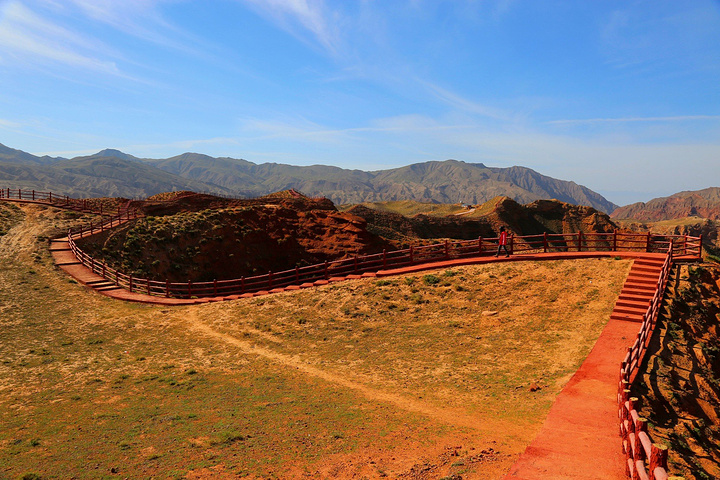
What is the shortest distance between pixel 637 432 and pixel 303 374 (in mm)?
9902

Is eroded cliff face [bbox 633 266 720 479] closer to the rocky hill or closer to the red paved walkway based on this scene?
the red paved walkway

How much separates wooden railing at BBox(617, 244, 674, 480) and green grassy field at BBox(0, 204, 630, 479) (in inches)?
73.6

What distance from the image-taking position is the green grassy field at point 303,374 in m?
8.90

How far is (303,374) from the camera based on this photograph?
14.3 meters

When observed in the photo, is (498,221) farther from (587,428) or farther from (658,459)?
(658,459)

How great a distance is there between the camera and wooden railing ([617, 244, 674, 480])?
19.2 ft

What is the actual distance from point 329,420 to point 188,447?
3338mm

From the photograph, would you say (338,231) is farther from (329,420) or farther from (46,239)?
(329,420)

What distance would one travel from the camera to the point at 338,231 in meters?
42.2

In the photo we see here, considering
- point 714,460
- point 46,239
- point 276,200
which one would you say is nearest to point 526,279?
point 714,460

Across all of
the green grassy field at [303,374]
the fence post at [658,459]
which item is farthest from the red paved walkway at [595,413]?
the fence post at [658,459]

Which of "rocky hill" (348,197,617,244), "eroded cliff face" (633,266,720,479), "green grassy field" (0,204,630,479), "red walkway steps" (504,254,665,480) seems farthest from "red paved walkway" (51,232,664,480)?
"rocky hill" (348,197,617,244)

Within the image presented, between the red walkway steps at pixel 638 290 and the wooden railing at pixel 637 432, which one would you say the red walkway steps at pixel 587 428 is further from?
the red walkway steps at pixel 638 290

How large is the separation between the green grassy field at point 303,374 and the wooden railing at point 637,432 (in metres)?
1.87
